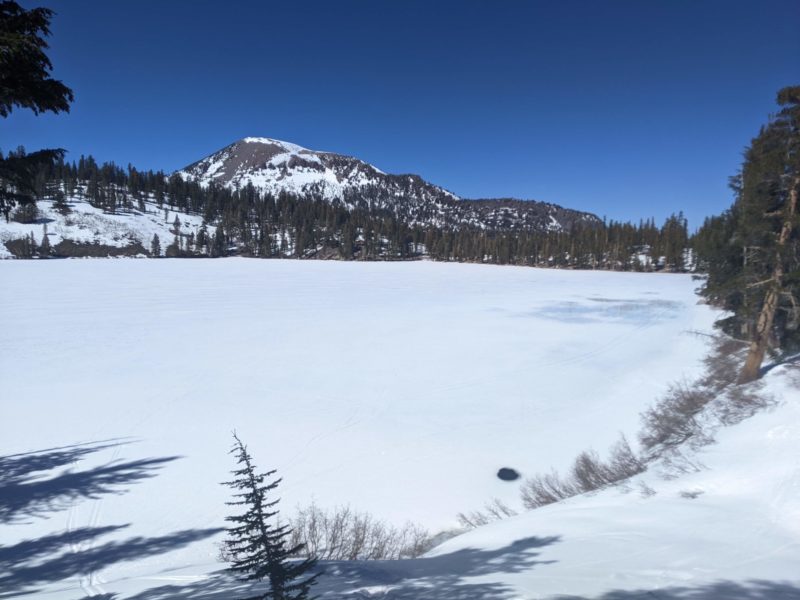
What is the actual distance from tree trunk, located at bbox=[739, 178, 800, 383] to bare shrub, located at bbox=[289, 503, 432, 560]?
43.6ft

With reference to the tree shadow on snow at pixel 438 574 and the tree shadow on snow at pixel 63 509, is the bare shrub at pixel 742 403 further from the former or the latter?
the tree shadow on snow at pixel 63 509

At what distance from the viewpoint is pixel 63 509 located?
9.83 m

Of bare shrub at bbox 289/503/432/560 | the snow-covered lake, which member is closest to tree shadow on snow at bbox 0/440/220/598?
the snow-covered lake

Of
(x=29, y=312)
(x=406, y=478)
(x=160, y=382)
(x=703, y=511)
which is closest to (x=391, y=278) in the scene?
(x=29, y=312)

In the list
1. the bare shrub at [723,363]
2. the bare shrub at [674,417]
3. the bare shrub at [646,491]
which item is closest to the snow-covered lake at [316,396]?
the bare shrub at [674,417]

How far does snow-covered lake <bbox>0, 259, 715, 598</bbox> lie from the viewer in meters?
11.1

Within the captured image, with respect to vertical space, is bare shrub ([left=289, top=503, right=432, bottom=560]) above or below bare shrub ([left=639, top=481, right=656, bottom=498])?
below

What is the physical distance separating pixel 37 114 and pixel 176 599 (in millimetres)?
7057

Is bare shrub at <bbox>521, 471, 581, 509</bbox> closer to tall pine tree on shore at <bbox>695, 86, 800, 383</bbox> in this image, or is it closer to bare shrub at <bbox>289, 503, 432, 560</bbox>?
bare shrub at <bbox>289, 503, 432, 560</bbox>

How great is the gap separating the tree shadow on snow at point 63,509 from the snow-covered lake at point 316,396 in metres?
0.17

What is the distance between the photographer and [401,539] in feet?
32.0

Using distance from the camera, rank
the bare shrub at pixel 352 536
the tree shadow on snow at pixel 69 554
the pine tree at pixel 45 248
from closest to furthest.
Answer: the tree shadow on snow at pixel 69 554 → the bare shrub at pixel 352 536 → the pine tree at pixel 45 248

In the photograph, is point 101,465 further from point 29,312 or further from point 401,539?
point 29,312

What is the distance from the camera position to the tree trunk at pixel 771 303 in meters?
12.1
